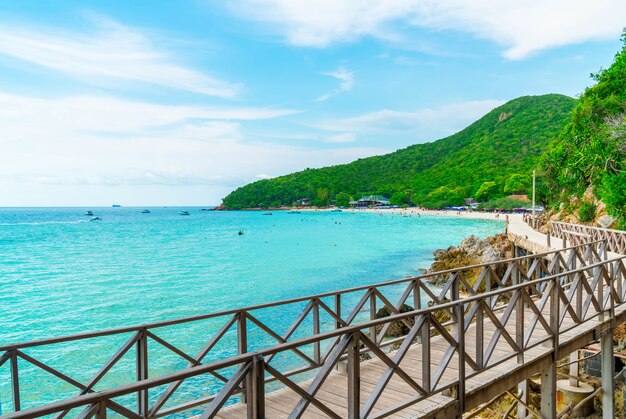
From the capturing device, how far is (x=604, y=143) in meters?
20.4

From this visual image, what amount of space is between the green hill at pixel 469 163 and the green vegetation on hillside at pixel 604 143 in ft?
193

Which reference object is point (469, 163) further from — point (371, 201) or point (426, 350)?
point (426, 350)

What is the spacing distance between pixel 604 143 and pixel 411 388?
1951cm

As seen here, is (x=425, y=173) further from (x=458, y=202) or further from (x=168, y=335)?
(x=168, y=335)

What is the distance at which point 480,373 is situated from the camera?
5.95m

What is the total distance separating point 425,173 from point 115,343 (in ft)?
455

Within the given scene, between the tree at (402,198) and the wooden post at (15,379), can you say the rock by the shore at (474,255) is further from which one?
the tree at (402,198)

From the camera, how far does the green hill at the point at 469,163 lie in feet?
364

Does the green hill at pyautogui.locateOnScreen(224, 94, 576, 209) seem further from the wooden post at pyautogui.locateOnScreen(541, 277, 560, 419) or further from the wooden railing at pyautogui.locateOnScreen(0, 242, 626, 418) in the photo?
the wooden railing at pyautogui.locateOnScreen(0, 242, 626, 418)

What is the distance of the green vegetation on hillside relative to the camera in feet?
64.1

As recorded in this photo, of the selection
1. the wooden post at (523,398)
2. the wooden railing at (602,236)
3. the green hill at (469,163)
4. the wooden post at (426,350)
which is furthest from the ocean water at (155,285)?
the green hill at (469,163)

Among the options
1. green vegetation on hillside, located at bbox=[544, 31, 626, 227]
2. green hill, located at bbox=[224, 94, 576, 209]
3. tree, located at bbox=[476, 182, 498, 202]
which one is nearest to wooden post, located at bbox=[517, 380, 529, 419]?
green vegetation on hillside, located at bbox=[544, 31, 626, 227]

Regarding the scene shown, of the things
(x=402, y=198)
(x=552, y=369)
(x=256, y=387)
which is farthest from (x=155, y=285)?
(x=402, y=198)

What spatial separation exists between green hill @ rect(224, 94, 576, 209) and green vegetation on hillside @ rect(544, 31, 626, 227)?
193 feet
